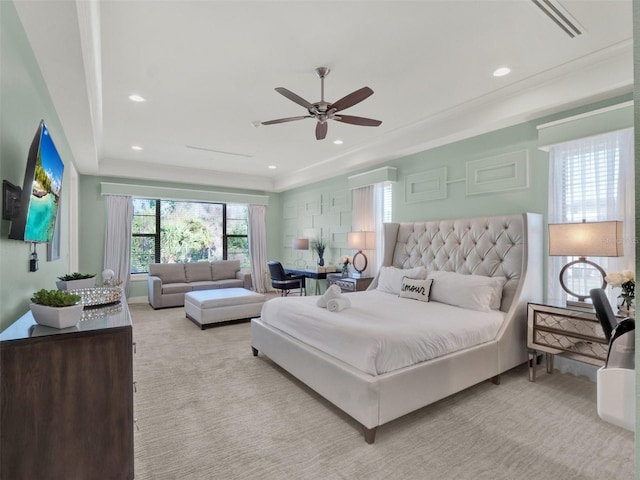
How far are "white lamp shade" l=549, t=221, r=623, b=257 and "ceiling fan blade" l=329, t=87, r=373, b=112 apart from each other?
201 cm

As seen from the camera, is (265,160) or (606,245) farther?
(265,160)

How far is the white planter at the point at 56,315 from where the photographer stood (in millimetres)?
1551

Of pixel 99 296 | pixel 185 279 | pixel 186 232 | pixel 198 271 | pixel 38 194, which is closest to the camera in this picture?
pixel 38 194

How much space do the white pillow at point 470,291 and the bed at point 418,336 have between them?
29 millimetres

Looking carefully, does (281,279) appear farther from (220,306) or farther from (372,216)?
(372,216)

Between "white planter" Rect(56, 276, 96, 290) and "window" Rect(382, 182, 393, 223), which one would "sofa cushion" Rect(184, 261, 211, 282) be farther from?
"window" Rect(382, 182, 393, 223)

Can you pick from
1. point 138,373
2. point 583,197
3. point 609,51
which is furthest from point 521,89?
point 138,373

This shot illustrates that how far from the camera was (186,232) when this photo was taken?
24.4 ft

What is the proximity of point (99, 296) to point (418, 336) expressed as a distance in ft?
7.57

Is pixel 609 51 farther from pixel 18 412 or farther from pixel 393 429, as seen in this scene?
pixel 18 412

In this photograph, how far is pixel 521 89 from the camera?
10.5 ft

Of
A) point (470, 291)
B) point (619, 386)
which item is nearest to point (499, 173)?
point (470, 291)

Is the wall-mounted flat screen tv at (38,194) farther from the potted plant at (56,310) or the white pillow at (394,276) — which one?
the white pillow at (394,276)

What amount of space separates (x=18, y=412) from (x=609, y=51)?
4431mm
